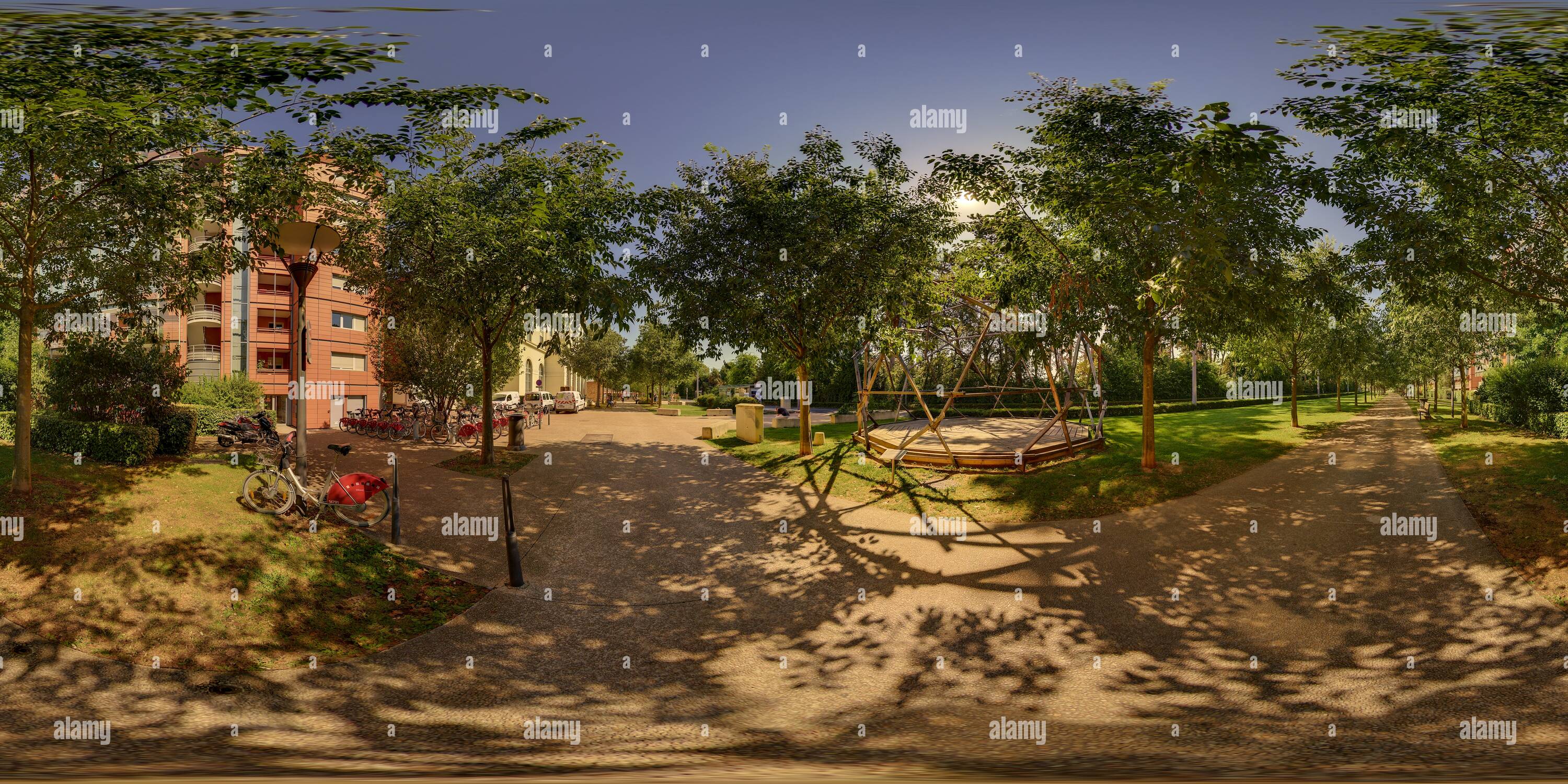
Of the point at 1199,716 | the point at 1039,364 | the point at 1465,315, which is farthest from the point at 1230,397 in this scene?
the point at 1199,716

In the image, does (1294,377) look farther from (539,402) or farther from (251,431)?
(539,402)

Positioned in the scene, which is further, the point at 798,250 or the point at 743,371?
the point at 743,371

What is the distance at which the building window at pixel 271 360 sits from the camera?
37.1m

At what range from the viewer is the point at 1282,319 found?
1336cm

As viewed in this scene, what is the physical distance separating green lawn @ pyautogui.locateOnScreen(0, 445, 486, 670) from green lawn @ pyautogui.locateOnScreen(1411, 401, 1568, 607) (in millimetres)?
13590

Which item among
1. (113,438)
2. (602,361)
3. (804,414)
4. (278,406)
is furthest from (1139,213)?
(602,361)

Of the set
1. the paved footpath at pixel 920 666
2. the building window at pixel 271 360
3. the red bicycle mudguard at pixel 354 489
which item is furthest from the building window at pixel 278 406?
the paved footpath at pixel 920 666

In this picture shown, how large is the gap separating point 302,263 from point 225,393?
2566cm

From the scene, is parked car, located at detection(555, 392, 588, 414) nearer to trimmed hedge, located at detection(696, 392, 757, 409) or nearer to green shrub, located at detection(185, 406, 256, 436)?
trimmed hedge, located at detection(696, 392, 757, 409)

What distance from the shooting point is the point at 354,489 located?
10.1 metres

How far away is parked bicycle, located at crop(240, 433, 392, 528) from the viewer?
9422 mm

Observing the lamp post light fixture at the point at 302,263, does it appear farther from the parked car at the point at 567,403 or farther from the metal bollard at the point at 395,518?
the parked car at the point at 567,403

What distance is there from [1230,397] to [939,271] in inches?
1653

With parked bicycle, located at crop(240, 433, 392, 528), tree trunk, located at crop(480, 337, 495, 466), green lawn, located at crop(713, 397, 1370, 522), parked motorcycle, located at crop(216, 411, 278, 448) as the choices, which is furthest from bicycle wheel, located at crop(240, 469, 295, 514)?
green lawn, located at crop(713, 397, 1370, 522)
